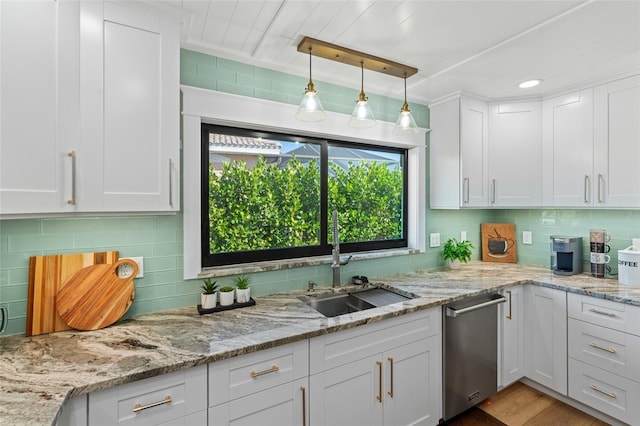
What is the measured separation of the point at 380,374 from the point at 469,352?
2.43 ft

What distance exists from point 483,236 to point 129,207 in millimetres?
3010

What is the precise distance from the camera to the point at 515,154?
2.66m

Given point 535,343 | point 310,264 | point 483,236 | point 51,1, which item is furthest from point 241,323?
point 483,236

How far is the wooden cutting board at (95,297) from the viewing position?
141 centimetres

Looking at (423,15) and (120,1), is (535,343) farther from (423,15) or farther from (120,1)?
(120,1)

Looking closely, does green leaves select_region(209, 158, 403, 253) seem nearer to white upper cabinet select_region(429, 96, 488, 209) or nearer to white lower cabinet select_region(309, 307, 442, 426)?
white upper cabinet select_region(429, 96, 488, 209)

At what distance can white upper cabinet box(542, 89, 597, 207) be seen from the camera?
7.64 feet

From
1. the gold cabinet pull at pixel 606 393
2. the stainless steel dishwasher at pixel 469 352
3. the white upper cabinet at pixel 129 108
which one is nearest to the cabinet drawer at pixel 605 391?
the gold cabinet pull at pixel 606 393

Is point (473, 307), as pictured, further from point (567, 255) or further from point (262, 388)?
point (262, 388)

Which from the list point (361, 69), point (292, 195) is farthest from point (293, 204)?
point (361, 69)

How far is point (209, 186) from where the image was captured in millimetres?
1900

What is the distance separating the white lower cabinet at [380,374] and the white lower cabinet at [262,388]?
68 millimetres

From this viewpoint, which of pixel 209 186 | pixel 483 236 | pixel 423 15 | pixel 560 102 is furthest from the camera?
pixel 483 236

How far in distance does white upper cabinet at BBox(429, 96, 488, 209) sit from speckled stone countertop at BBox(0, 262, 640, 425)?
83 cm
